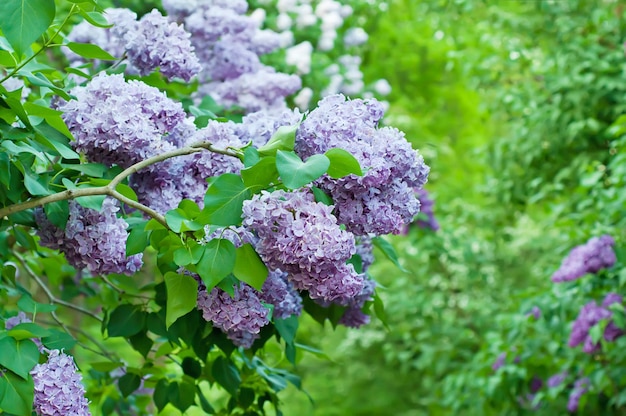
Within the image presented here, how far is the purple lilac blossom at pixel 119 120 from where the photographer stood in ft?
5.98

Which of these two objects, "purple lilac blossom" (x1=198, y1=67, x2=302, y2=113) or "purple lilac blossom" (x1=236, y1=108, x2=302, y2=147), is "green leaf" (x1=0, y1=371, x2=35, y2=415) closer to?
"purple lilac blossom" (x1=236, y1=108, x2=302, y2=147)

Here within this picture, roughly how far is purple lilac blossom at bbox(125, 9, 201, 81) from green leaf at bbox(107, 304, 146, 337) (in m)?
0.57

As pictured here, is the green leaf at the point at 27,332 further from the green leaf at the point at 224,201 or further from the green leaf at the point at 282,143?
the green leaf at the point at 282,143

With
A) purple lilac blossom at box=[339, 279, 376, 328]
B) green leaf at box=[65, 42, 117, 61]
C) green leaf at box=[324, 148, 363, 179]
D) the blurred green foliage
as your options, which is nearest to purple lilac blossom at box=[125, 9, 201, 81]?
green leaf at box=[65, 42, 117, 61]

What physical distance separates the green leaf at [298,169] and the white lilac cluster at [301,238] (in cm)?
8

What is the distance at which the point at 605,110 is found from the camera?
15.8 feet

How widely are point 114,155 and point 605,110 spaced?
3.57 meters

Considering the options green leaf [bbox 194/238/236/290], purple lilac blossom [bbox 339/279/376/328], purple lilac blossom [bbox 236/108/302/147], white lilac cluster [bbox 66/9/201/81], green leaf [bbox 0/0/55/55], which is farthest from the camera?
purple lilac blossom [bbox 339/279/376/328]

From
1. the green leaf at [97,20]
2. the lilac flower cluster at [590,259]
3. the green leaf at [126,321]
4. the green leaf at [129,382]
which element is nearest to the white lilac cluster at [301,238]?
the green leaf at [97,20]

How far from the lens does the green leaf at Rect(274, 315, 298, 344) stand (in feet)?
6.86

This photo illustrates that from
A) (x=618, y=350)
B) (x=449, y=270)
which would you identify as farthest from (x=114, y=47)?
(x=449, y=270)

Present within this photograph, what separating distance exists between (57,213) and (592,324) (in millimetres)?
2628

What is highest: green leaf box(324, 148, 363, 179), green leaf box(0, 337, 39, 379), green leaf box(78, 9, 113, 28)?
green leaf box(78, 9, 113, 28)

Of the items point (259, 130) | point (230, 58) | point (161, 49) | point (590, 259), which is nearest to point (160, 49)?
point (161, 49)
